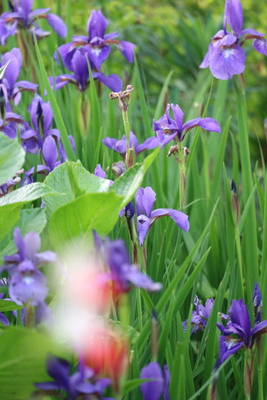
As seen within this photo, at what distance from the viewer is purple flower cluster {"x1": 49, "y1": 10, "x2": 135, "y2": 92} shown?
5.59ft

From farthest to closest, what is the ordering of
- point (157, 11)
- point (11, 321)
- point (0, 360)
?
1. point (157, 11)
2. point (11, 321)
3. point (0, 360)

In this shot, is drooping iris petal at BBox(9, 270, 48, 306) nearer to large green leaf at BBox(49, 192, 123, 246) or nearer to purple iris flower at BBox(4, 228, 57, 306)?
purple iris flower at BBox(4, 228, 57, 306)

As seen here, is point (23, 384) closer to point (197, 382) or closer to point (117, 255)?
point (117, 255)

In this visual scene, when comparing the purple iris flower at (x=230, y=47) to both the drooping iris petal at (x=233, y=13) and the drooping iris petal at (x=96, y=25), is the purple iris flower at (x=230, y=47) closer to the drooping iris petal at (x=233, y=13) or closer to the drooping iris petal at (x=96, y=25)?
the drooping iris petal at (x=233, y=13)

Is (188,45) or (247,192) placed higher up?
(247,192)

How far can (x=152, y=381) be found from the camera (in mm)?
838

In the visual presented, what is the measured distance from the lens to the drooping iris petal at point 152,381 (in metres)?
0.82

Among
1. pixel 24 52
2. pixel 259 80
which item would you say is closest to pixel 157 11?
pixel 259 80

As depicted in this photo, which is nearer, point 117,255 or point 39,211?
point 117,255

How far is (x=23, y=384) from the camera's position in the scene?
84 centimetres

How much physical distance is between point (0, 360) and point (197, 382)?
521 millimetres

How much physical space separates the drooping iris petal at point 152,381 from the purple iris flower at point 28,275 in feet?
0.51

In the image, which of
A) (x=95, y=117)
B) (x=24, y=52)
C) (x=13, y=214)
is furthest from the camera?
(x=24, y=52)

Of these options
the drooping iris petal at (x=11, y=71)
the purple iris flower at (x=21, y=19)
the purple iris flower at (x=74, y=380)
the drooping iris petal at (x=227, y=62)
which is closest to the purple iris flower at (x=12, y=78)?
the drooping iris petal at (x=11, y=71)
